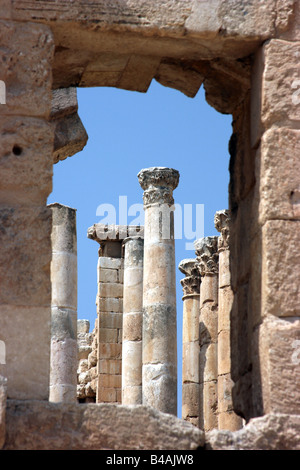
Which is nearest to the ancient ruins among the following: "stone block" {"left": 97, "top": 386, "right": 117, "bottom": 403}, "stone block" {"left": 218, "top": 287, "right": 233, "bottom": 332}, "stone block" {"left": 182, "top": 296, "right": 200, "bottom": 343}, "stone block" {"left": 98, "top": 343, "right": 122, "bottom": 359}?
"stone block" {"left": 218, "top": 287, "right": 233, "bottom": 332}

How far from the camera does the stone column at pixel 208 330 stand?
20.2 m

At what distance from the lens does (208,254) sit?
21328 mm

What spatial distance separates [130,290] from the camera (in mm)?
21516

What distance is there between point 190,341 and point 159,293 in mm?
5070

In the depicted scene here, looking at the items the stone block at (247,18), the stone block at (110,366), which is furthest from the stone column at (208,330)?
the stone block at (247,18)

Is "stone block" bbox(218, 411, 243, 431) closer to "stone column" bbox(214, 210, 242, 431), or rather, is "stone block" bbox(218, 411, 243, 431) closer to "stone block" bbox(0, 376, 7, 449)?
"stone column" bbox(214, 210, 242, 431)

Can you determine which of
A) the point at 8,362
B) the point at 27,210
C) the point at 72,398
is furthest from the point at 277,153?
the point at 72,398

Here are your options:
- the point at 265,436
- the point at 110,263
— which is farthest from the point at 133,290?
the point at 265,436

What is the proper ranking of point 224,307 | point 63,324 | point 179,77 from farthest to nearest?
point 224,307, point 63,324, point 179,77

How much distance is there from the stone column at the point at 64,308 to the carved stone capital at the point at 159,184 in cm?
146

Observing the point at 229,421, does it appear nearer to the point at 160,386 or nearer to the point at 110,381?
the point at 160,386

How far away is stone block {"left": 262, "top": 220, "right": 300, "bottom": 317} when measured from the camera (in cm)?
668

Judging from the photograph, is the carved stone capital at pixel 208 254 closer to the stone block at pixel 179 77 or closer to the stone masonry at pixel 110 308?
the stone masonry at pixel 110 308

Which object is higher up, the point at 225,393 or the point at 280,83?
the point at 280,83
